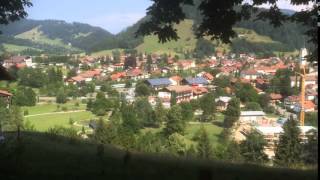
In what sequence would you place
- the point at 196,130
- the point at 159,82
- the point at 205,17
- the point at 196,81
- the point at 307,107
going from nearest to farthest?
the point at 205,17 → the point at 196,130 → the point at 307,107 → the point at 159,82 → the point at 196,81

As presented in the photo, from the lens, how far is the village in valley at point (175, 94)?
2975 inches

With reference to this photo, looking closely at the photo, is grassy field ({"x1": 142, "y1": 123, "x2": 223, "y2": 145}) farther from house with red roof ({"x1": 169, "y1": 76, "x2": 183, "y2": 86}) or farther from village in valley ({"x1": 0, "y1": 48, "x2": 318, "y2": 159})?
house with red roof ({"x1": 169, "y1": 76, "x2": 183, "y2": 86})

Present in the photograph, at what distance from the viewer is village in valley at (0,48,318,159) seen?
75.6 metres

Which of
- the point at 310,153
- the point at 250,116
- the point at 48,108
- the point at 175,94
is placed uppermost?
the point at 310,153

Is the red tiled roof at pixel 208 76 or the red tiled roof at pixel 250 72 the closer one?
the red tiled roof at pixel 208 76

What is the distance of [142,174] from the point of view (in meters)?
10.3

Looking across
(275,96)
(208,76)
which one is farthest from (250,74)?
(275,96)

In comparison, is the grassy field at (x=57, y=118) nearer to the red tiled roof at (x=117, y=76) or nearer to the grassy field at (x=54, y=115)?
the grassy field at (x=54, y=115)

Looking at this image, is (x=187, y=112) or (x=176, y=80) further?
(x=176, y=80)

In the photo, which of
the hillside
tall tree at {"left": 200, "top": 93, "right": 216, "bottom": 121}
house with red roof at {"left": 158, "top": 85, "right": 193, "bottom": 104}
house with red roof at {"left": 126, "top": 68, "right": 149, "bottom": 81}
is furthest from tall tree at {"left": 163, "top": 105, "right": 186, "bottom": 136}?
house with red roof at {"left": 126, "top": 68, "right": 149, "bottom": 81}

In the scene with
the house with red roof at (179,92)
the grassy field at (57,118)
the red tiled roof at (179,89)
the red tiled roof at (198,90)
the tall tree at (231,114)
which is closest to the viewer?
the grassy field at (57,118)

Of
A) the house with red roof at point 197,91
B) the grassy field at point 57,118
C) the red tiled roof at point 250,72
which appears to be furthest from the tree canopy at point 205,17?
the red tiled roof at point 250,72

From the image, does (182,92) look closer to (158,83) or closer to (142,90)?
(142,90)

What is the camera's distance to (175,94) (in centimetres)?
11700
